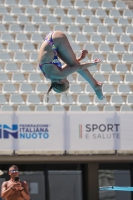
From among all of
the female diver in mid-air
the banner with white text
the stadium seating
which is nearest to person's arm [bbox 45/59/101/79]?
the female diver in mid-air

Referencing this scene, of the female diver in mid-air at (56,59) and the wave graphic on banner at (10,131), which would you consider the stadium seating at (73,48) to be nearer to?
the wave graphic on banner at (10,131)

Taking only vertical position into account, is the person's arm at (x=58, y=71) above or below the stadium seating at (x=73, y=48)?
below

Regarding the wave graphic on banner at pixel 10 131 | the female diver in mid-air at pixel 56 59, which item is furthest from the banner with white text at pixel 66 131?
the female diver in mid-air at pixel 56 59

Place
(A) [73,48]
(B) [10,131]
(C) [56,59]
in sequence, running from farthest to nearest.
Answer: (A) [73,48] → (B) [10,131] → (C) [56,59]

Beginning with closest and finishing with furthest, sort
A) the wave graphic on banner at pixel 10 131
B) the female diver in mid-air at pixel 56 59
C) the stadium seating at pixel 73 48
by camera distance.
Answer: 1. the female diver in mid-air at pixel 56 59
2. the wave graphic on banner at pixel 10 131
3. the stadium seating at pixel 73 48

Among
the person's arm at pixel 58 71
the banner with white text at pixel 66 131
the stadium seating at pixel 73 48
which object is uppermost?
the stadium seating at pixel 73 48

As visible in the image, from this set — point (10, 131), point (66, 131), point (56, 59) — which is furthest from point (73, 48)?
point (56, 59)

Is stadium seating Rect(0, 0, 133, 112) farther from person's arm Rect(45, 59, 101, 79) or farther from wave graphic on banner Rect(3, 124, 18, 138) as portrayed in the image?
person's arm Rect(45, 59, 101, 79)

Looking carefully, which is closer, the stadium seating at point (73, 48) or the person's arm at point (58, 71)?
the person's arm at point (58, 71)

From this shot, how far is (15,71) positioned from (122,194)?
4079 mm

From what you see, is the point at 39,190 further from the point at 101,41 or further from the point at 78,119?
the point at 101,41

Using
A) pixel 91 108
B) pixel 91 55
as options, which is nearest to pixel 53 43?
pixel 91 108

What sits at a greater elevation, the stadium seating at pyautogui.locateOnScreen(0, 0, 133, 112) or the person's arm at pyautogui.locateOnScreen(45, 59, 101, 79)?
the stadium seating at pyautogui.locateOnScreen(0, 0, 133, 112)

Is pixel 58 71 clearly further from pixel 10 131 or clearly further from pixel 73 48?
pixel 73 48
